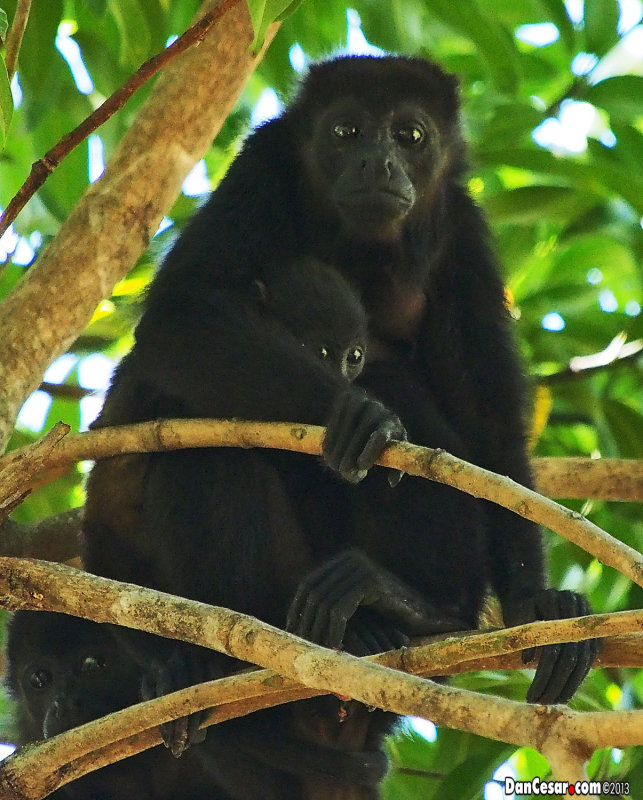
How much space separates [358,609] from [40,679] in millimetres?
1065

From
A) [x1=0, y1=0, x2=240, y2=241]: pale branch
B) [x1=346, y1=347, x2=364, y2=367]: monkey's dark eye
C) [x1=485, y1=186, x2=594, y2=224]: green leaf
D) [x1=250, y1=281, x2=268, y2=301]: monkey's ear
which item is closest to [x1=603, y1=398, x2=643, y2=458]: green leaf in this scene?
[x1=485, y1=186, x2=594, y2=224]: green leaf

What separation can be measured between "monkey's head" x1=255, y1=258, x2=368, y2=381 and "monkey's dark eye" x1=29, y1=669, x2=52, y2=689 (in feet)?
3.87

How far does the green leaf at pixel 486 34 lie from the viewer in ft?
11.2

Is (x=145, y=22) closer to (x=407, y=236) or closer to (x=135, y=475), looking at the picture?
(x=407, y=236)

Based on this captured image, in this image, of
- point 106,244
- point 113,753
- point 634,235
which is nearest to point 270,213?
point 106,244

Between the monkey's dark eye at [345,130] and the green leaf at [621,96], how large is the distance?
845 mm

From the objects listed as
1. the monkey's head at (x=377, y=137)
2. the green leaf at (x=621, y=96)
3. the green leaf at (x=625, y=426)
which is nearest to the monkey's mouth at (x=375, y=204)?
the monkey's head at (x=377, y=137)

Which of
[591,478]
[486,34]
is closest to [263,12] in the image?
[486,34]

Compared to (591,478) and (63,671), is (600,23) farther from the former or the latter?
(63,671)

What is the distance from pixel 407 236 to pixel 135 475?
3.54 ft

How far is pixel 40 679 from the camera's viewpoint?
10.5 ft

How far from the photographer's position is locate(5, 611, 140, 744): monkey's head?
10.1 ft

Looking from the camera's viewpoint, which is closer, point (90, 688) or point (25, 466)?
point (25, 466)

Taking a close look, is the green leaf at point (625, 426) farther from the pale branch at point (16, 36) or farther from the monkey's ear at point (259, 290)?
the pale branch at point (16, 36)
